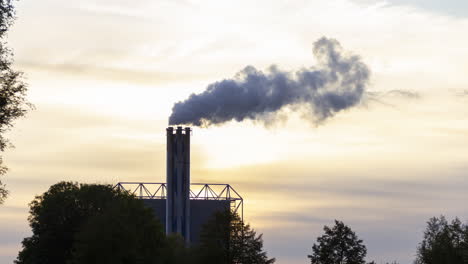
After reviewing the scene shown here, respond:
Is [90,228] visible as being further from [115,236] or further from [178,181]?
[178,181]

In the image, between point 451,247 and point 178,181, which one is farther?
point 178,181

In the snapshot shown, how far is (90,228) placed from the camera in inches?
3519

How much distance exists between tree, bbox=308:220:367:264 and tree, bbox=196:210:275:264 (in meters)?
5.04

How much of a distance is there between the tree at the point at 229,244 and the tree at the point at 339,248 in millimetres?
5040

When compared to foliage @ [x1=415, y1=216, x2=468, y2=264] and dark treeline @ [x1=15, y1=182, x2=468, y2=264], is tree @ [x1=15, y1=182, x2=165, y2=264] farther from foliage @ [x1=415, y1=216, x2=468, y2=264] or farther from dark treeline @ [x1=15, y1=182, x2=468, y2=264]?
foliage @ [x1=415, y1=216, x2=468, y2=264]

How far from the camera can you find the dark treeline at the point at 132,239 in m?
86.8

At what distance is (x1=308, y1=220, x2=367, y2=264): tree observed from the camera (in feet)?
289

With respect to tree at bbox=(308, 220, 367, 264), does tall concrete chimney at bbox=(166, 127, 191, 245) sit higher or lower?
higher

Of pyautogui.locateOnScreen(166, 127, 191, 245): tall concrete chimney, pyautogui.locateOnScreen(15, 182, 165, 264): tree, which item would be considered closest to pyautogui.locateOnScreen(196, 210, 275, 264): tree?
pyautogui.locateOnScreen(15, 182, 165, 264): tree

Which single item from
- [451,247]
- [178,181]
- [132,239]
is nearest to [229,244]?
[132,239]

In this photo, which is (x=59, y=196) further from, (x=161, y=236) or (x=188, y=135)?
(x=188, y=135)

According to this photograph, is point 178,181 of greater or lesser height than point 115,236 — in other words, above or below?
above

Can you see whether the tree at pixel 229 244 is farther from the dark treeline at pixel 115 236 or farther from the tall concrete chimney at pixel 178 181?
the tall concrete chimney at pixel 178 181

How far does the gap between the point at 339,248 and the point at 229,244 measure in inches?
429
